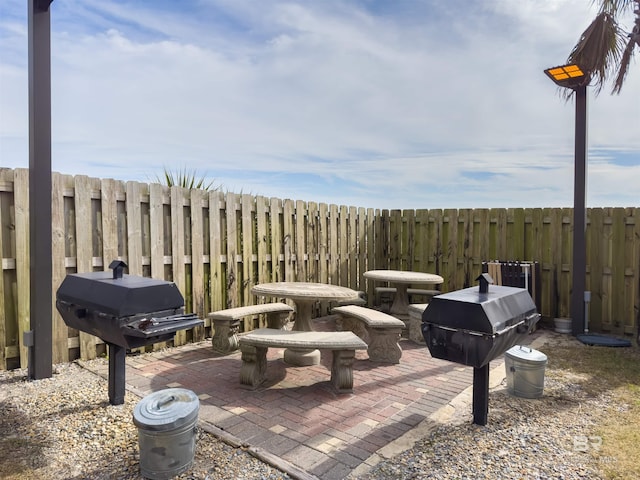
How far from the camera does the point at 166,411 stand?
7.32ft

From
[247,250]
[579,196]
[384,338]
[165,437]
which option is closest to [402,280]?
[384,338]

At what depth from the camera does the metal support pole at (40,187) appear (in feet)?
12.0

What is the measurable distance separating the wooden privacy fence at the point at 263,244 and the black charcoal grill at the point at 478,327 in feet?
11.0

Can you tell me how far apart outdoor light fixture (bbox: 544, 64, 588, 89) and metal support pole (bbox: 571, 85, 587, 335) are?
12 cm

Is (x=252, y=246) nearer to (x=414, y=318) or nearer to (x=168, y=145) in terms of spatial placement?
(x=414, y=318)

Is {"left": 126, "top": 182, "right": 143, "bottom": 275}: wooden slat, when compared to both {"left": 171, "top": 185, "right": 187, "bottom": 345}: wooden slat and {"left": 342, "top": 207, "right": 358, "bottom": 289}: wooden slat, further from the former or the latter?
{"left": 342, "top": 207, "right": 358, "bottom": 289}: wooden slat

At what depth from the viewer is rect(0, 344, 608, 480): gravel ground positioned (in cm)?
224

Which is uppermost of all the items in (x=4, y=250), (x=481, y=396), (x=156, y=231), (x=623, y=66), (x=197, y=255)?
(x=623, y=66)

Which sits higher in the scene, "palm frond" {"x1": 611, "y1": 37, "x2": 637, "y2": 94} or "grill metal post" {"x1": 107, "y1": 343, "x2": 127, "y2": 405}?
"palm frond" {"x1": 611, "y1": 37, "x2": 637, "y2": 94}

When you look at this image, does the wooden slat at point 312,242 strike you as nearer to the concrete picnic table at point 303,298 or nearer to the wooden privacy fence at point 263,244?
the wooden privacy fence at point 263,244

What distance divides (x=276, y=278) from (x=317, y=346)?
284cm

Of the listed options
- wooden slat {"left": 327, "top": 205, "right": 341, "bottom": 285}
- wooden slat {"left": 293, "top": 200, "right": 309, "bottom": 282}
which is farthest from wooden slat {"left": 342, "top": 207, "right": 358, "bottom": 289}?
wooden slat {"left": 293, "top": 200, "right": 309, "bottom": 282}

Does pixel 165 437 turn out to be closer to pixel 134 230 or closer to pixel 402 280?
pixel 134 230

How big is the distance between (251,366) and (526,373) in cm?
243
